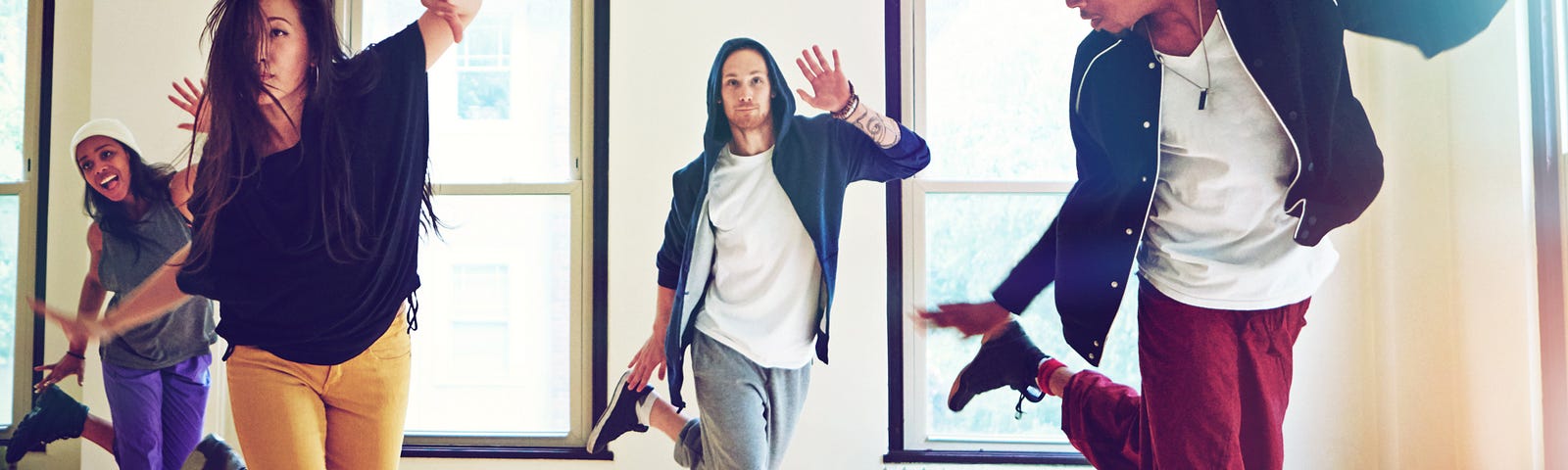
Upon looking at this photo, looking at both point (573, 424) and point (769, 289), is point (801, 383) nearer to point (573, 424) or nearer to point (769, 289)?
point (769, 289)

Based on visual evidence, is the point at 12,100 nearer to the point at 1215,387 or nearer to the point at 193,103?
the point at 193,103

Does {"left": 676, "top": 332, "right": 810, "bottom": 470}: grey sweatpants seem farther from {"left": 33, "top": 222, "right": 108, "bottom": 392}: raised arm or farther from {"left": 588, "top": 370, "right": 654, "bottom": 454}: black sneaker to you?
{"left": 33, "top": 222, "right": 108, "bottom": 392}: raised arm

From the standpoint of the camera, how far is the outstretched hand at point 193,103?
8.26ft

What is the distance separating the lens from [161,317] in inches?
102

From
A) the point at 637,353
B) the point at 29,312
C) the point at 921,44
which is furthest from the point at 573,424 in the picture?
the point at 29,312

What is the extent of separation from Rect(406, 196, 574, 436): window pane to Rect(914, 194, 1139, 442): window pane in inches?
41.6

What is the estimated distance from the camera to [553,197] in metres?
2.79

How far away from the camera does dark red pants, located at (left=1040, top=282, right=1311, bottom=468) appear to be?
183 cm

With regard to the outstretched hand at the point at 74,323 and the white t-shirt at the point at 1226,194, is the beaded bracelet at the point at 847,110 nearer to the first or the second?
the white t-shirt at the point at 1226,194

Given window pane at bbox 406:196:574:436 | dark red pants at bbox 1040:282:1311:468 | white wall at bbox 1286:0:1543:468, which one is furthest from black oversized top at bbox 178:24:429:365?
white wall at bbox 1286:0:1543:468

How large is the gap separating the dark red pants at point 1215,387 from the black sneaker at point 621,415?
134cm

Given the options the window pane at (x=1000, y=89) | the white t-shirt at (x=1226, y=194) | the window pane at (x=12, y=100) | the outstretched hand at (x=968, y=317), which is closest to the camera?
the white t-shirt at (x=1226, y=194)

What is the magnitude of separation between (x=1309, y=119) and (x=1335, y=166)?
13 cm

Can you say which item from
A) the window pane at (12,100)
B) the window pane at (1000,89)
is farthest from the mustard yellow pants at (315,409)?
the window pane at (1000,89)
